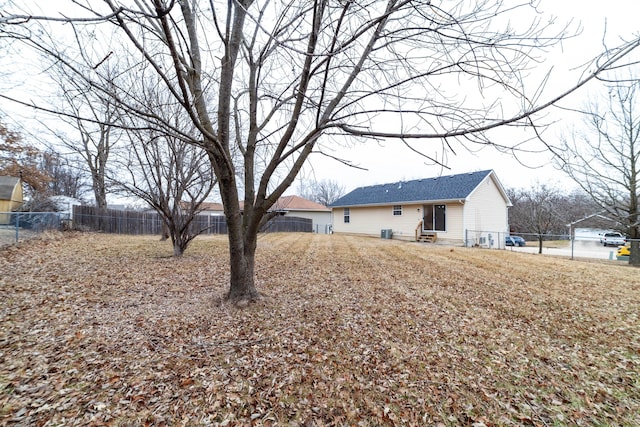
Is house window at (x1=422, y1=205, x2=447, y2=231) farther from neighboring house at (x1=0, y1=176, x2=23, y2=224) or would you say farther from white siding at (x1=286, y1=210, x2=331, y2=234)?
neighboring house at (x1=0, y1=176, x2=23, y2=224)

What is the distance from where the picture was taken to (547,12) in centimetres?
239

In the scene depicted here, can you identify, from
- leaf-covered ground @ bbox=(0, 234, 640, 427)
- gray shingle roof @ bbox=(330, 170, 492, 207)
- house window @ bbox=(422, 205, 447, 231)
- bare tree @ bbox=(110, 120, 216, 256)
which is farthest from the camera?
house window @ bbox=(422, 205, 447, 231)

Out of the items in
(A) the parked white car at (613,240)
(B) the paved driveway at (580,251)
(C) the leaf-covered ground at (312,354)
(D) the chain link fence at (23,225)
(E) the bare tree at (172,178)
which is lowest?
(B) the paved driveway at (580,251)

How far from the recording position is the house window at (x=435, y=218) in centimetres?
1493

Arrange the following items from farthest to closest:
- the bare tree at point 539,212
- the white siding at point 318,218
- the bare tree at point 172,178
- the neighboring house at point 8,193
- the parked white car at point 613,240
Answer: the white siding at point 318,218, the bare tree at point 539,212, the neighboring house at point 8,193, the bare tree at point 172,178, the parked white car at point 613,240

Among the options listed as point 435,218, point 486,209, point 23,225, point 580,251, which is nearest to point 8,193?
point 23,225

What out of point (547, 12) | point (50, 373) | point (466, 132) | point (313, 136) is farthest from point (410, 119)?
point (50, 373)

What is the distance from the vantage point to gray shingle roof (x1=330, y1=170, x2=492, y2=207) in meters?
14.6

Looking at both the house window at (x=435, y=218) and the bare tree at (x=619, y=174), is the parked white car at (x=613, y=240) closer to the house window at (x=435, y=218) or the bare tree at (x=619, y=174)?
the bare tree at (x=619, y=174)

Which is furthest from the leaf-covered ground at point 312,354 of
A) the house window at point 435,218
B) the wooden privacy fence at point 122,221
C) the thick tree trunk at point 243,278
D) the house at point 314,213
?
the house at point 314,213

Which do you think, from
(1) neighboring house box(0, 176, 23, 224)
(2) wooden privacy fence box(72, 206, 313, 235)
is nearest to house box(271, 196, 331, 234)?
(2) wooden privacy fence box(72, 206, 313, 235)

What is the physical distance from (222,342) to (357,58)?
392cm

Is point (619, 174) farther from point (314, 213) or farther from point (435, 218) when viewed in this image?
point (314, 213)

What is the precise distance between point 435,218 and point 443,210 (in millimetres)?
678
